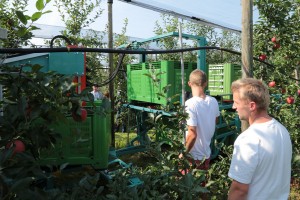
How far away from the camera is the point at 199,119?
3.05 meters

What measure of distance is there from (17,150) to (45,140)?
261 mm

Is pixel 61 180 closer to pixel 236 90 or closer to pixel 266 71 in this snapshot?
pixel 236 90

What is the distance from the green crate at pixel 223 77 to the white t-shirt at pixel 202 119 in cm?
293

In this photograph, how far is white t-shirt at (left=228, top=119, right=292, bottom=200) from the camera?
1.63 metres

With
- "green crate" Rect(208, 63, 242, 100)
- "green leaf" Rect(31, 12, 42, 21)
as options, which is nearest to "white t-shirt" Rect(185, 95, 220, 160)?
"green leaf" Rect(31, 12, 42, 21)

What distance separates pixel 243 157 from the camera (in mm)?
1645

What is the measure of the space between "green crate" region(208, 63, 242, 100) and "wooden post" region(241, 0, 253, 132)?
3349 millimetres

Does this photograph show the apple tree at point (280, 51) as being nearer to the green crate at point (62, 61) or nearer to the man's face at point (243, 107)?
the man's face at point (243, 107)

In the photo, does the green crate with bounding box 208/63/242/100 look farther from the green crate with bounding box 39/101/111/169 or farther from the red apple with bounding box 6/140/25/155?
the red apple with bounding box 6/140/25/155

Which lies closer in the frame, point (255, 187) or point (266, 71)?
point (255, 187)

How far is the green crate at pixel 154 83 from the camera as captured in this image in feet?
15.7

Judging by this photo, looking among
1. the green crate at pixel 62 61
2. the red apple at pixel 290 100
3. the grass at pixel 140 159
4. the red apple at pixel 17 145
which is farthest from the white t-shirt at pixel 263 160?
the red apple at pixel 290 100

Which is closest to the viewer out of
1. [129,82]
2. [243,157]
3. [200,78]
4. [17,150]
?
[17,150]

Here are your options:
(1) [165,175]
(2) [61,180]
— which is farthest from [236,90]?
(2) [61,180]
